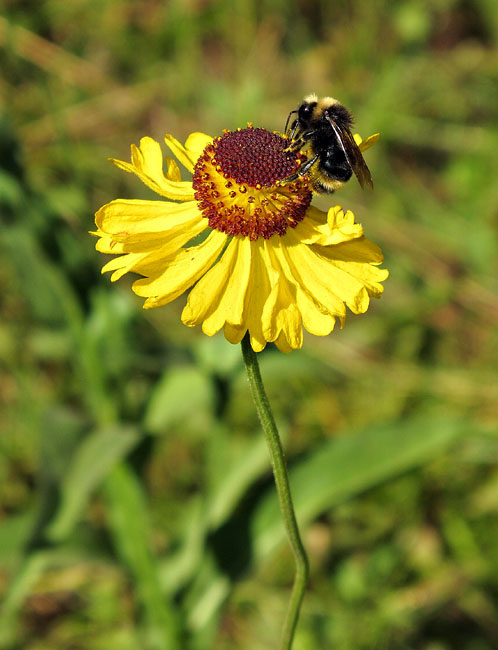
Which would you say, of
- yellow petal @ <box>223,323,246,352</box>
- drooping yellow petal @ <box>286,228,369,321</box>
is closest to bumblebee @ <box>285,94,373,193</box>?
drooping yellow petal @ <box>286,228,369,321</box>

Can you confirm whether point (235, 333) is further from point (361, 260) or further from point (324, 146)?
point (324, 146)

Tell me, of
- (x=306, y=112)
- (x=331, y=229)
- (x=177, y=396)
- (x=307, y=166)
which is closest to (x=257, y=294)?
(x=331, y=229)

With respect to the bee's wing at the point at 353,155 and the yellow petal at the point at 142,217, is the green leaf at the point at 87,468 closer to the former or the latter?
the yellow petal at the point at 142,217

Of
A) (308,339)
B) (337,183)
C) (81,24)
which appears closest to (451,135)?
(308,339)

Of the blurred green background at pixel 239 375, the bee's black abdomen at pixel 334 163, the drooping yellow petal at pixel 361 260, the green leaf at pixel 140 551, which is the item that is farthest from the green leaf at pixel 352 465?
the bee's black abdomen at pixel 334 163

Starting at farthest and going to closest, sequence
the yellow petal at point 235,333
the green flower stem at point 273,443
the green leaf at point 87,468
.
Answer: the green leaf at point 87,468 < the yellow petal at point 235,333 < the green flower stem at point 273,443

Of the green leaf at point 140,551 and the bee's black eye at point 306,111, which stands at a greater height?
the bee's black eye at point 306,111

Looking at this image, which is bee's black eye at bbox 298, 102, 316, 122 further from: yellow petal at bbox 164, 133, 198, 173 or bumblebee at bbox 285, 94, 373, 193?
yellow petal at bbox 164, 133, 198, 173
